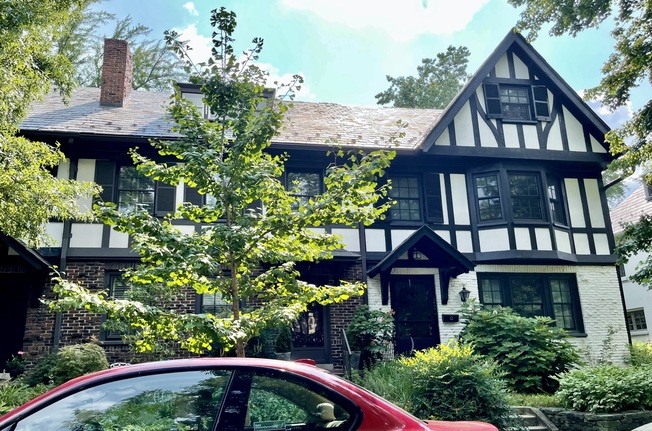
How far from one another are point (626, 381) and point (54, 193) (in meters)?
9.63

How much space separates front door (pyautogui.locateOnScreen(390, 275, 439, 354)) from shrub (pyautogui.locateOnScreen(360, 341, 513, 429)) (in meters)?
5.76

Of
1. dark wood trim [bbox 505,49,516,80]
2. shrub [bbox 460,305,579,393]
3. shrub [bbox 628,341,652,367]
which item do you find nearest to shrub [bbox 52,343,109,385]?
shrub [bbox 460,305,579,393]

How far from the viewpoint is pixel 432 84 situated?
109 ft

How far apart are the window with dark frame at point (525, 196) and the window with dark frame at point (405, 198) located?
266cm

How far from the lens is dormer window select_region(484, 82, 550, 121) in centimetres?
1543

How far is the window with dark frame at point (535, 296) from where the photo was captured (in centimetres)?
1438

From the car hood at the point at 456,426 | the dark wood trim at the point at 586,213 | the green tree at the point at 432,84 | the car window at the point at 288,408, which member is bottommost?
the car hood at the point at 456,426

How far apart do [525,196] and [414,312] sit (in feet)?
15.4

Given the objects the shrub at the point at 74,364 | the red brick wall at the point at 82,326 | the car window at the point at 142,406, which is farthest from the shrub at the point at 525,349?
the car window at the point at 142,406

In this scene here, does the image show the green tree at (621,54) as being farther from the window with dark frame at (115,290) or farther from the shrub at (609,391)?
the window with dark frame at (115,290)

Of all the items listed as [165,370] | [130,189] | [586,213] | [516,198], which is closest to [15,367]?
[130,189]

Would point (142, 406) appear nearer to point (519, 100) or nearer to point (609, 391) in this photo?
point (609, 391)

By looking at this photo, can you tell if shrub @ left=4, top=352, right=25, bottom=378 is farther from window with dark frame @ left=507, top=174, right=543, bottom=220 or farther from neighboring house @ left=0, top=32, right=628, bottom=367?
window with dark frame @ left=507, top=174, right=543, bottom=220

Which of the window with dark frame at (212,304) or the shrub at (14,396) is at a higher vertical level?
the window with dark frame at (212,304)
